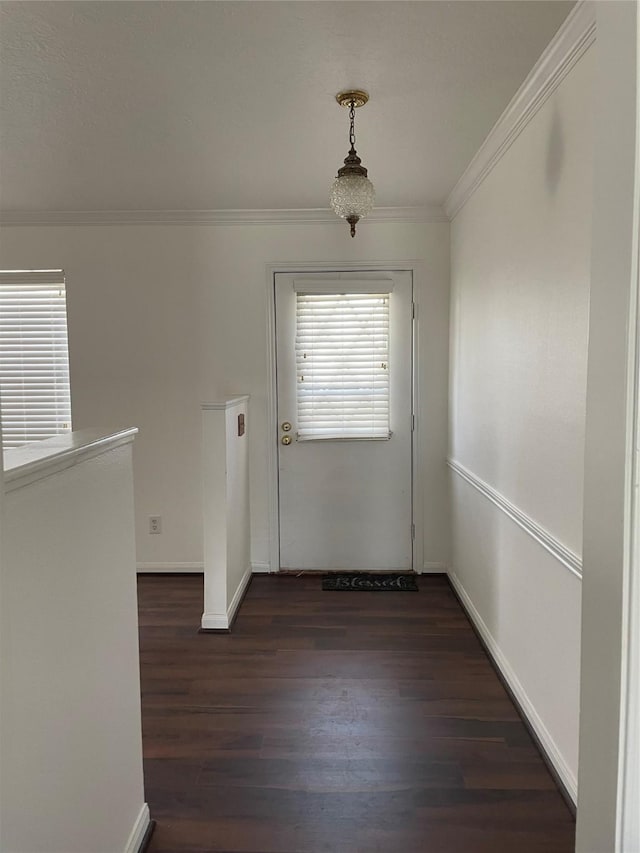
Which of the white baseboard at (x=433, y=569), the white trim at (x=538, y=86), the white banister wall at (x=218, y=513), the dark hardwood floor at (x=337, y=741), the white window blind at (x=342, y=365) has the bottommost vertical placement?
the dark hardwood floor at (x=337, y=741)

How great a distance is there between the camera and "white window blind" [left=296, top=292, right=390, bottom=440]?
3.62 m

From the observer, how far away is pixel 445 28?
1.65 meters

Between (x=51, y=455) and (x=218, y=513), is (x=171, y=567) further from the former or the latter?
(x=51, y=455)

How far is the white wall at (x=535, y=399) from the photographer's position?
5.56 feet

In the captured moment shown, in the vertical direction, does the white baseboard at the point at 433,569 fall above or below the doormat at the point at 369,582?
above

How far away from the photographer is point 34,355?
375cm

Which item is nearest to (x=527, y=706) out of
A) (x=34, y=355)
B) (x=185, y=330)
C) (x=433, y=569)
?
(x=433, y=569)

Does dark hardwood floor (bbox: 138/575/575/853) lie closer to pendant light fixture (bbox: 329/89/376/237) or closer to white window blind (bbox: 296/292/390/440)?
white window blind (bbox: 296/292/390/440)

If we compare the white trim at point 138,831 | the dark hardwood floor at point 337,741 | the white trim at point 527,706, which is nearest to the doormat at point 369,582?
the dark hardwood floor at point 337,741

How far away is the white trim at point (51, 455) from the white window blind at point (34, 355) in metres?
2.63

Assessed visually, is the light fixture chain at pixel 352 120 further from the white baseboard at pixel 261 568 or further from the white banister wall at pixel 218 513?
the white baseboard at pixel 261 568

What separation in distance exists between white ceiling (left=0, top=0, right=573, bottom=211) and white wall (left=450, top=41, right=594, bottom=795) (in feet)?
0.97

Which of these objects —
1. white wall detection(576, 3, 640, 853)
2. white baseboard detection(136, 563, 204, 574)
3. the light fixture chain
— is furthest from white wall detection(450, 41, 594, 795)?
white baseboard detection(136, 563, 204, 574)

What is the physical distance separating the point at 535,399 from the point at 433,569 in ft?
6.65
